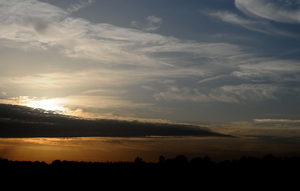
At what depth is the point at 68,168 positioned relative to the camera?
14062cm

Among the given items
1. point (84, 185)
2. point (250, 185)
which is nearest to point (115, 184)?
point (84, 185)

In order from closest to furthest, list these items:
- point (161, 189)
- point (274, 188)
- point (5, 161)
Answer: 1. point (274, 188)
2. point (161, 189)
3. point (5, 161)

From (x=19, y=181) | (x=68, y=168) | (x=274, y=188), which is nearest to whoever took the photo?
(x=274, y=188)

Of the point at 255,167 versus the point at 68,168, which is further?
the point at 68,168

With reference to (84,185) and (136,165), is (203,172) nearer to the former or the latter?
(136,165)

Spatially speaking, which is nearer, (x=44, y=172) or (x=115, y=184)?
(x=115, y=184)

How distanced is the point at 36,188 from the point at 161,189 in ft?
126

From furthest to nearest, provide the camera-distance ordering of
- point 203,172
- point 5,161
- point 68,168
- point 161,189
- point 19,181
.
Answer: point 5,161, point 68,168, point 203,172, point 19,181, point 161,189

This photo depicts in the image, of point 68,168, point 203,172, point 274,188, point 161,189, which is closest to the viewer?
point 274,188

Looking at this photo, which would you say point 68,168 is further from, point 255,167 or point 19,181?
point 255,167

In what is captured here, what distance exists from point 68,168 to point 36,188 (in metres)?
38.1

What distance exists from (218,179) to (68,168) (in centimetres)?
6328

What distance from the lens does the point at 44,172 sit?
13150 centimetres

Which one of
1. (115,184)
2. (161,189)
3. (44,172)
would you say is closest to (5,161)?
(44,172)
